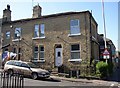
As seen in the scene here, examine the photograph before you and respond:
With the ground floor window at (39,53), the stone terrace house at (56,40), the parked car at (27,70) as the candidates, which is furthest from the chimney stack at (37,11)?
the parked car at (27,70)

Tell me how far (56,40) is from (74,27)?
2485 mm

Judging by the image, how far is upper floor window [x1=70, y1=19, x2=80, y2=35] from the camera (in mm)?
23153

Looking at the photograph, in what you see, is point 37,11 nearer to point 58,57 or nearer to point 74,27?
point 74,27

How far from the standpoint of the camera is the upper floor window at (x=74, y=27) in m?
23.2

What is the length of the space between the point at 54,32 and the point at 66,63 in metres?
3.77

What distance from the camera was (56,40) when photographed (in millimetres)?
24016

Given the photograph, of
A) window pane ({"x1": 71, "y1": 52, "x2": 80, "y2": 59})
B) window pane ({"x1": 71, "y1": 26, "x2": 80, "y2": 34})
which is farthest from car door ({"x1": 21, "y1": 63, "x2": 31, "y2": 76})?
window pane ({"x1": 71, "y1": 26, "x2": 80, "y2": 34})

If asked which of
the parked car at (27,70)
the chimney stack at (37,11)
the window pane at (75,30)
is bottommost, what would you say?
the parked car at (27,70)

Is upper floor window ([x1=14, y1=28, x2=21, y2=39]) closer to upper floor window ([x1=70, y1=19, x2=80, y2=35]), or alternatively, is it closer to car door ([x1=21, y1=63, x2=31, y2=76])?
upper floor window ([x1=70, y1=19, x2=80, y2=35])

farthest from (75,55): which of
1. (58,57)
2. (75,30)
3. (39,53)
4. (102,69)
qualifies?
(39,53)

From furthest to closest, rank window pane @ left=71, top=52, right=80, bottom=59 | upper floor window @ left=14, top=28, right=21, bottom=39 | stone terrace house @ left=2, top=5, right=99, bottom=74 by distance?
upper floor window @ left=14, top=28, right=21, bottom=39 < window pane @ left=71, top=52, right=80, bottom=59 < stone terrace house @ left=2, top=5, right=99, bottom=74

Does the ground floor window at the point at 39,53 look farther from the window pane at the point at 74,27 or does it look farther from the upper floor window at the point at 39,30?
the window pane at the point at 74,27

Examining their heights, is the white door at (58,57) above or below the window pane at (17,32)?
below

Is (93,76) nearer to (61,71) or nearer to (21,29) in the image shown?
(61,71)
